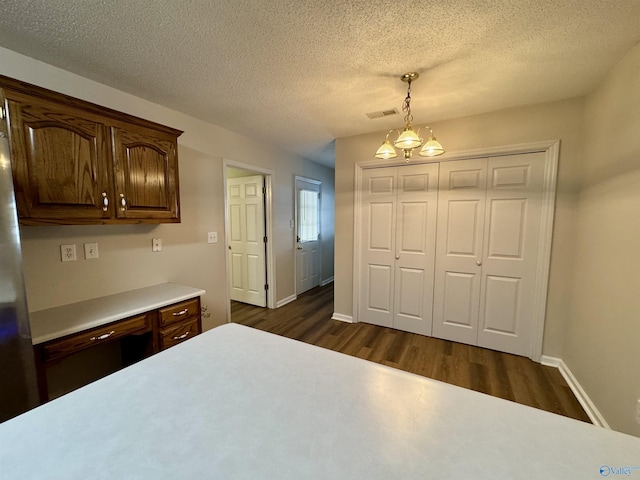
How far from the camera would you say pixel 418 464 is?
0.54m

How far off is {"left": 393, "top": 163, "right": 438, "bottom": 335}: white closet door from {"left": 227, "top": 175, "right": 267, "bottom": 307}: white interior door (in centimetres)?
193

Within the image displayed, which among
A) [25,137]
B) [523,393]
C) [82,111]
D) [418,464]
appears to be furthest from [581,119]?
[25,137]

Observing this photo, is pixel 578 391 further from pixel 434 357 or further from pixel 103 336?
pixel 103 336

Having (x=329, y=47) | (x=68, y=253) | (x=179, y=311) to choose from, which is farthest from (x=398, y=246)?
(x=68, y=253)

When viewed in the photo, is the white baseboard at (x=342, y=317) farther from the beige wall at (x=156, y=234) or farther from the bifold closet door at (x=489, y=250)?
the bifold closet door at (x=489, y=250)

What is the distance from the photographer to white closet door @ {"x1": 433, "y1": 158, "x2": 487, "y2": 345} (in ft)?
8.69

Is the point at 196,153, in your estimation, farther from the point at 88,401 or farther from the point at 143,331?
the point at 88,401

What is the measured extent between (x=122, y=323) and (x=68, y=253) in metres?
0.68

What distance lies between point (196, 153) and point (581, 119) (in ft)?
11.7

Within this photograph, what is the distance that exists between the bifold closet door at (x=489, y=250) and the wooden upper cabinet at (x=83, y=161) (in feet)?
8.97

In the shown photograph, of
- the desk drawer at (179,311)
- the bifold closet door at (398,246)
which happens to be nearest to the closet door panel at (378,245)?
the bifold closet door at (398,246)

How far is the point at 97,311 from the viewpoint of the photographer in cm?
170

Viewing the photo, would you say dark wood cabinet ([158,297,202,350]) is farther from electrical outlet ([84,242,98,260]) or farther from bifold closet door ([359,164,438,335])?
bifold closet door ([359,164,438,335])

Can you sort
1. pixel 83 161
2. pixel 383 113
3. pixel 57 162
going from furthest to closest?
pixel 383 113
pixel 83 161
pixel 57 162
